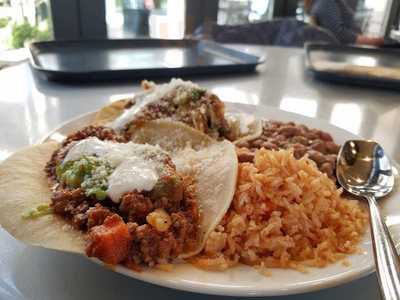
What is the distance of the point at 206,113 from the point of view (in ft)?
4.67

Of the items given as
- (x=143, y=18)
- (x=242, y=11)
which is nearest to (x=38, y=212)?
(x=143, y=18)

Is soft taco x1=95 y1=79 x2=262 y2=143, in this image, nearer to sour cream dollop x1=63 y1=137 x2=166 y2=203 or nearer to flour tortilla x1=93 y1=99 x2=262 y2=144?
flour tortilla x1=93 y1=99 x2=262 y2=144

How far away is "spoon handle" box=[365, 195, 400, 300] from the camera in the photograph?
0.62 meters

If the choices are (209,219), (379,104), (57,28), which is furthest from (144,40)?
(209,219)

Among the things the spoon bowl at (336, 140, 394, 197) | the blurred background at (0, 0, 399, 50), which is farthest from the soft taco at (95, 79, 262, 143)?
the blurred background at (0, 0, 399, 50)

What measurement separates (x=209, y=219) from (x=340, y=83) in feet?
5.54

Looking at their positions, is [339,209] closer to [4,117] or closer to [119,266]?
[119,266]

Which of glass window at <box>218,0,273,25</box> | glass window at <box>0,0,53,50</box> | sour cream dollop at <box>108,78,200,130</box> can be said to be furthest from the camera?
glass window at <box>218,0,273,25</box>

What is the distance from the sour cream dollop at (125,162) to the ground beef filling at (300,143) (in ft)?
1.18

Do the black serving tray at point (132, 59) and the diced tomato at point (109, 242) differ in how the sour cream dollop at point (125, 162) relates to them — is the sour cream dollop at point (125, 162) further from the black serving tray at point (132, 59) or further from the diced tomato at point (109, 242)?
the black serving tray at point (132, 59)

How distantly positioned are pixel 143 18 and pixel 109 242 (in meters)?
3.77

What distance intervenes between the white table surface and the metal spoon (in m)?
0.12

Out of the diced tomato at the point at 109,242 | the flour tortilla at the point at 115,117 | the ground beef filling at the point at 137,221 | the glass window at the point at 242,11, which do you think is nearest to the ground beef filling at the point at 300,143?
the flour tortilla at the point at 115,117

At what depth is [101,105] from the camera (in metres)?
1.85
